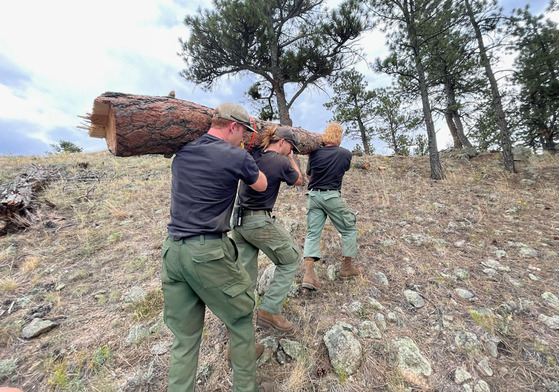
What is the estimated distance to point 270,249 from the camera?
2525 mm

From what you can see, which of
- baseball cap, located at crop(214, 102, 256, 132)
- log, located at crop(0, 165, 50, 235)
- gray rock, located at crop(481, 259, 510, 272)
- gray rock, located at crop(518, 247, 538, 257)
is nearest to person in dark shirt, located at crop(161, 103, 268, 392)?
baseball cap, located at crop(214, 102, 256, 132)

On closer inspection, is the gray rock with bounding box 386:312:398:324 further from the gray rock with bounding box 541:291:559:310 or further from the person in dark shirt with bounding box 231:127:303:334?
the gray rock with bounding box 541:291:559:310

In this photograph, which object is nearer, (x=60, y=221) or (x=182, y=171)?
(x=182, y=171)

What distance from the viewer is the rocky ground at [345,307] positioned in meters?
2.14

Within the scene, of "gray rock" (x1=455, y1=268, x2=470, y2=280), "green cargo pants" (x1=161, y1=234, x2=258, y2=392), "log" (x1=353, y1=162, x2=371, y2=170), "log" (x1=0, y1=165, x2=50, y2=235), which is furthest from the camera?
"log" (x1=353, y1=162, x2=371, y2=170)

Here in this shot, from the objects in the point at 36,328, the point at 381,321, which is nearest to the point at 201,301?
the point at 381,321

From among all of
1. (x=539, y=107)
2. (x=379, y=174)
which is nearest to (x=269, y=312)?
(x=379, y=174)

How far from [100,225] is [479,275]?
7.05m

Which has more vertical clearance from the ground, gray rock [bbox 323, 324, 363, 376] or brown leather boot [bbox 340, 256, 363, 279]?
brown leather boot [bbox 340, 256, 363, 279]

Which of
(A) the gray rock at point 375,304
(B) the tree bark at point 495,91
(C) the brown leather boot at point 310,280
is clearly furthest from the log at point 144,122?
(B) the tree bark at point 495,91

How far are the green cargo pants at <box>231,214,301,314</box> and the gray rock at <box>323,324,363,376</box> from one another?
0.59 meters

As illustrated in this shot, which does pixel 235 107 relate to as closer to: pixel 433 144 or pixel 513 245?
pixel 513 245

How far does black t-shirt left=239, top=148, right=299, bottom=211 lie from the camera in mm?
2498

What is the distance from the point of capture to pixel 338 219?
342cm
